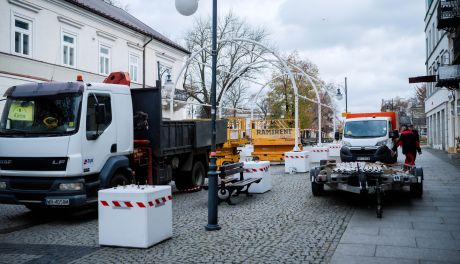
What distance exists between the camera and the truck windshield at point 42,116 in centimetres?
884

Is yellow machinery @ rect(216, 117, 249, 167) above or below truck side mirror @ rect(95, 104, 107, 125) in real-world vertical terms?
below

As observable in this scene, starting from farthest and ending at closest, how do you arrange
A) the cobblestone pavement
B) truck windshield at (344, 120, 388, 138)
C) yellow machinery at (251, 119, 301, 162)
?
yellow machinery at (251, 119, 301, 162), truck windshield at (344, 120, 388, 138), the cobblestone pavement

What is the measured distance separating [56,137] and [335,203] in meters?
6.20

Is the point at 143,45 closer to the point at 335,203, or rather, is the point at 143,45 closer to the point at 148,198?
the point at 335,203

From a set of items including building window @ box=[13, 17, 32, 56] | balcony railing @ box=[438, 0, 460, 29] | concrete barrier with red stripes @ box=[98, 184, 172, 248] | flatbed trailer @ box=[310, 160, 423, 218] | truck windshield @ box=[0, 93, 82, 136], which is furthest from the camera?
balcony railing @ box=[438, 0, 460, 29]

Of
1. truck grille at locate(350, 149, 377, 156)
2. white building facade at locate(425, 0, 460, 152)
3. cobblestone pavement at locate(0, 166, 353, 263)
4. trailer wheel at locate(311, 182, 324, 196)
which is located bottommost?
cobblestone pavement at locate(0, 166, 353, 263)

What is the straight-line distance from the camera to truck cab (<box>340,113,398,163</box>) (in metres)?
18.8

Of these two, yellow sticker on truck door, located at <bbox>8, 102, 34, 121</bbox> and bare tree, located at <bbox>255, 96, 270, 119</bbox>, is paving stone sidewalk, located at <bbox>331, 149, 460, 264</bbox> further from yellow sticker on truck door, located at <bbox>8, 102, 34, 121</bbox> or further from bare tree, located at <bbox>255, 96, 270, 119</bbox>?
bare tree, located at <bbox>255, 96, 270, 119</bbox>

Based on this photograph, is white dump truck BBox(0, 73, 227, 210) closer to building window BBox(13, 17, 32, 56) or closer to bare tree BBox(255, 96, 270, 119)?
building window BBox(13, 17, 32, 56)

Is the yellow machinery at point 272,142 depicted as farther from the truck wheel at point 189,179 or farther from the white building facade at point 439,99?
the white building facade at point 439,99

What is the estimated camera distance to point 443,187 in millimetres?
13234

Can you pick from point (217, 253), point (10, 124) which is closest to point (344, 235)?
point (217, 253)

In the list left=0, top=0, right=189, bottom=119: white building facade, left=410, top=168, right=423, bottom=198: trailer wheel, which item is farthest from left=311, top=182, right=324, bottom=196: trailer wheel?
left=0, top=0, right=189, bottom=119: white building facade

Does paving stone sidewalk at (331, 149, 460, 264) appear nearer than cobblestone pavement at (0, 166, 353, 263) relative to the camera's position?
Yes
